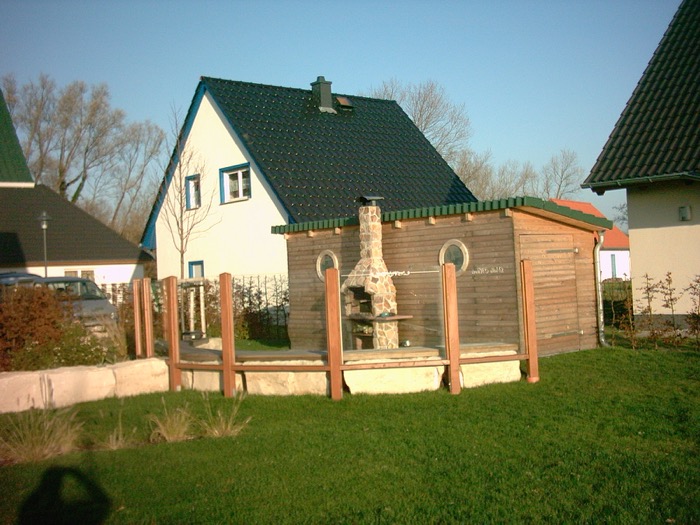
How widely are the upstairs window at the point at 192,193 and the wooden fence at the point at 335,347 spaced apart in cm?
1411

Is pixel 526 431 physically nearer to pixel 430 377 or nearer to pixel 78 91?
pixel 430 377

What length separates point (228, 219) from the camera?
24109 millimetres

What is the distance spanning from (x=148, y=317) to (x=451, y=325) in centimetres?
529

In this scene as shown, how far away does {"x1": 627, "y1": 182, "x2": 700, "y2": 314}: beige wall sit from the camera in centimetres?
1473

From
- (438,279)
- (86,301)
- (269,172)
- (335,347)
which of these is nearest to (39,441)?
(335,347)

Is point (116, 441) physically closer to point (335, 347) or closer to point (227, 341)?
point (227, 341)

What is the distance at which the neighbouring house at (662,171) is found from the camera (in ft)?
48.3

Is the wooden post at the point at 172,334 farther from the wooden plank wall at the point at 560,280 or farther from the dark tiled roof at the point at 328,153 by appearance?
the dark tiled roof at the point at 328,153

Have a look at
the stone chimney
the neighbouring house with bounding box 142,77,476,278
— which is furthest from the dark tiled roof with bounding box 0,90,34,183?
the neighbouring house with bounding box 142,77,476,278

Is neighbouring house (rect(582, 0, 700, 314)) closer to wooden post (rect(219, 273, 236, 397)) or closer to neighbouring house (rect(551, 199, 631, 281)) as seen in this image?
wooden post (rect(219, 273, 236, 397))

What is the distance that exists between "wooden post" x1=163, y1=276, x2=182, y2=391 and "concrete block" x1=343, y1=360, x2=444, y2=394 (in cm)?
294

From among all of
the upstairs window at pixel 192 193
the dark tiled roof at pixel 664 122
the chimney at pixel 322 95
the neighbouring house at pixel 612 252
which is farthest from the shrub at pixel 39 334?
Result: the neighbouring house at pixel 612 252

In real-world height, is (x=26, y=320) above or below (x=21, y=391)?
above

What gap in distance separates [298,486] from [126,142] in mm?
50247
